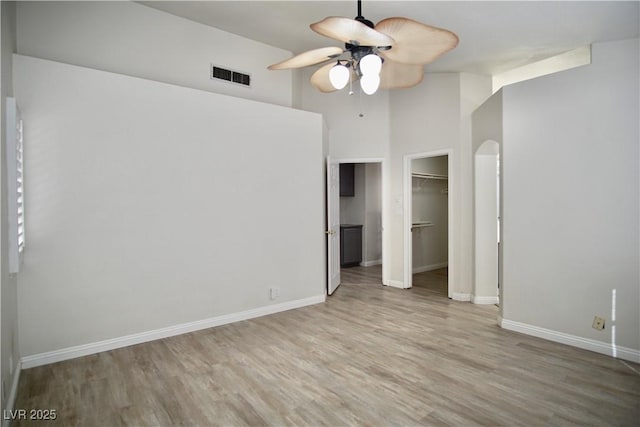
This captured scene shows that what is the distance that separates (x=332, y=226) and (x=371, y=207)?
269 centimetres

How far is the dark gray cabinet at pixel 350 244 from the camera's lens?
7531 mm

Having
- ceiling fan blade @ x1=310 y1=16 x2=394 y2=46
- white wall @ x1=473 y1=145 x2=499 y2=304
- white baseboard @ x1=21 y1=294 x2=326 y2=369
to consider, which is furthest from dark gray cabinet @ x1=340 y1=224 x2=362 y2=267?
ceiling fan blade @ x1=310 y1=16 x2=394 y2=46

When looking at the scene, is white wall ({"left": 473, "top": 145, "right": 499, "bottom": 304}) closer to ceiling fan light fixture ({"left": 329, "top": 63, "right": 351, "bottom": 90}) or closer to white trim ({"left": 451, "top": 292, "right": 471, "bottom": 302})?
white trim ({"left": 451, "top": 292, "right": 471, "bottom": 302})

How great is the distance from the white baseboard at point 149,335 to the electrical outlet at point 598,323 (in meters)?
3.06

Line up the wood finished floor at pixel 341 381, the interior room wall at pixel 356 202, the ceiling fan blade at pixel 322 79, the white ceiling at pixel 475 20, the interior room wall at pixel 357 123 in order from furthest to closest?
the interior room wall at pixel 356 202 < the interior room wall at pixel 357 123 < the white ceiling at pixel 475 20 < the ceiling fan blade at pixel 322 79 < the wood finished floor at pixel 341 381

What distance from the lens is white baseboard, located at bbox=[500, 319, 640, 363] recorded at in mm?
3105

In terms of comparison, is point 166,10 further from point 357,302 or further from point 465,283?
point 465,283

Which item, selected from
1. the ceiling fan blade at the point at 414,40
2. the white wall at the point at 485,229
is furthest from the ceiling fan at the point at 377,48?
the white wall at the point at 485,229

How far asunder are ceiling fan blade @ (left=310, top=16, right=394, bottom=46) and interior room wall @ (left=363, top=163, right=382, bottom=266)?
544 cm

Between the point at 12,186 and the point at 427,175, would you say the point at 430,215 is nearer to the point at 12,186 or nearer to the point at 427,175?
the point at 427,175

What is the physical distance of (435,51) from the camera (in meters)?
2.62

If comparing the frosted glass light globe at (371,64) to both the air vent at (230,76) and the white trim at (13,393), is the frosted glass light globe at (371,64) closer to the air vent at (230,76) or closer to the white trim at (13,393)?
the air vent at (230,76)

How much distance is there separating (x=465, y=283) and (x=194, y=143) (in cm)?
404

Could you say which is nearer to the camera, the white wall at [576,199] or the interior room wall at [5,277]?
the interior room wall at [5,277]
